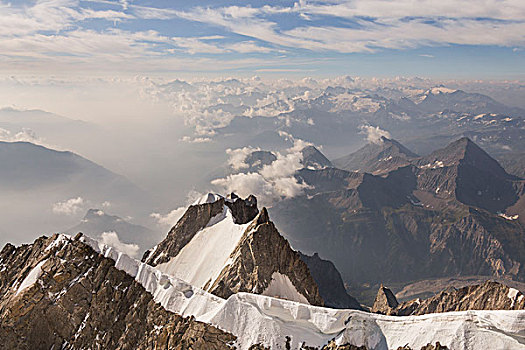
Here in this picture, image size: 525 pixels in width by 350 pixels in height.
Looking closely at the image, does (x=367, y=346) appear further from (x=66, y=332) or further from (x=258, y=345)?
→ (x=66, y=332)

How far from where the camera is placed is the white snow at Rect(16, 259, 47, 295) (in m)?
53.2

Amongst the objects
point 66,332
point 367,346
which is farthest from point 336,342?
point 66,332

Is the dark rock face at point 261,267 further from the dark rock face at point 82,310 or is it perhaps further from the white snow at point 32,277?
the white snow at point 32,277

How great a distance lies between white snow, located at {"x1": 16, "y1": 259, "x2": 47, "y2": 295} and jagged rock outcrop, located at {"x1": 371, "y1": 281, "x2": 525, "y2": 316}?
105 m

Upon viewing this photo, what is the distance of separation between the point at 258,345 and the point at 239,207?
3117 inches

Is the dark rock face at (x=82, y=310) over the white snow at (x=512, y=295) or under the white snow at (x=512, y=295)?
over

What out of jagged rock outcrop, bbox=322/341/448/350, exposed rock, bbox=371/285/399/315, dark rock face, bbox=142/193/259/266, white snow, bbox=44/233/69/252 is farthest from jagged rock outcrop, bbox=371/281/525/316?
white snow, bbox=44/233/69/252

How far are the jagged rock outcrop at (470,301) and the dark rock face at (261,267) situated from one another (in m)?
56.5

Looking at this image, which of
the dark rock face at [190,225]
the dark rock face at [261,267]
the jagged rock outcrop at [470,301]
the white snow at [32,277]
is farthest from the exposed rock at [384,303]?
the white snow at [32,277]

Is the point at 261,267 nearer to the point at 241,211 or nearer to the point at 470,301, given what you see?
the point at 241,211

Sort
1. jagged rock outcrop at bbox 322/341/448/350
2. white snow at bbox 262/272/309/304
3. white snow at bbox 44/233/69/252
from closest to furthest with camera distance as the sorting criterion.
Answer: jagged rock outcrop at bbox 322/341/448/350 < white snow at bbox 44/233/69/252 < white snow at bbox 262/272/309/304

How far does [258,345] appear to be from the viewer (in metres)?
34.8

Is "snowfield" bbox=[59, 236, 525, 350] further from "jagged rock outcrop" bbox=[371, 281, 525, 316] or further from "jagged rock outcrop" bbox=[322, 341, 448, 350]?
"jagged rock outcrop" bbox=[371, 281, 525, 316]

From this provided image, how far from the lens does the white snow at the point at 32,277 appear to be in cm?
5322
